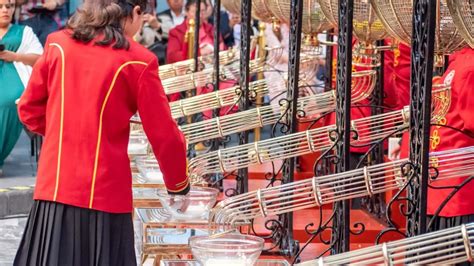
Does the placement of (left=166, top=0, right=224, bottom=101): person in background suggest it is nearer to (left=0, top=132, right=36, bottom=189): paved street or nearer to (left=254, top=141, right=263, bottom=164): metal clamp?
(left=0, top=132, right=36, bottom=189): paved street

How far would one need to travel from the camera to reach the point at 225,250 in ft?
13.0

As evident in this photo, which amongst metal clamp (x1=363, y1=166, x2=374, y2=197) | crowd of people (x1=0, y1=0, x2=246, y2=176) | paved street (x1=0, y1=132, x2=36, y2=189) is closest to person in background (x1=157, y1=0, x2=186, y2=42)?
crowd of people (x1=0, y1=0, x2=246, y2=176)

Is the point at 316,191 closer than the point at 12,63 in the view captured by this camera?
Yes

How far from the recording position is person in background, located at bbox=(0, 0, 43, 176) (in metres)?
9.45

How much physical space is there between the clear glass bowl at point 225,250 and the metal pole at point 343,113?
638 mm

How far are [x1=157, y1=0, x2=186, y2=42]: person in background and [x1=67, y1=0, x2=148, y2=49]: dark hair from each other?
793 cm

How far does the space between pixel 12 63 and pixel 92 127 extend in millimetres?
5550

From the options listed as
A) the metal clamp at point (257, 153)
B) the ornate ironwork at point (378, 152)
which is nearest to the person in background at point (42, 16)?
the ornate ironwork at point (378, 152)

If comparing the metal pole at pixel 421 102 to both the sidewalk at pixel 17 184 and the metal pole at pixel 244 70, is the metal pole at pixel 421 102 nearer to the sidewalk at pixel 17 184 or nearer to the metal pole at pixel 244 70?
the metal pole at pixel 244 70

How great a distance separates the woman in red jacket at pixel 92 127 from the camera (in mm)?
4191

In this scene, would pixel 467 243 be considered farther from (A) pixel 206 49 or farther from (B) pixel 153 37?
(B) pixel 153 37

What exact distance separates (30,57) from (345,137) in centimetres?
510

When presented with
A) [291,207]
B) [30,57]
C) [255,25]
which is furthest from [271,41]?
[291,207]

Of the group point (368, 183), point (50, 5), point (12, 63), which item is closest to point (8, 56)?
point (12, 63)
